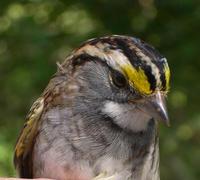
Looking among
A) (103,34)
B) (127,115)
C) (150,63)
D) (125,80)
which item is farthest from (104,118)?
(103,34)

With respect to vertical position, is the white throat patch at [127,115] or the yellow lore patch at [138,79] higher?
the yellow lore patch at [138,79]

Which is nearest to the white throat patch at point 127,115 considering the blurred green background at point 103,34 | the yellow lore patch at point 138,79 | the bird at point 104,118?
the bird at point 104,118

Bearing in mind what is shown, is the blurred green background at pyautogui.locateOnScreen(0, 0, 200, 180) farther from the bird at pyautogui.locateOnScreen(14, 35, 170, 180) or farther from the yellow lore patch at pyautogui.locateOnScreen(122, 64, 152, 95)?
the yellow lore patch at pyautogui.locateOnScreen(122, 64, 152, 95)

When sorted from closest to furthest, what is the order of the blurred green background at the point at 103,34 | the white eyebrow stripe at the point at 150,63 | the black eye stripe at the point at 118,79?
1. the white eyebrow stripe at the point at 150,63
2. the black eye stripe at the point at 118,79
3. the blurred green background at the point at 103,34

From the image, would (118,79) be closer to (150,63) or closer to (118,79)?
(118,79)

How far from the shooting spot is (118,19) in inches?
213

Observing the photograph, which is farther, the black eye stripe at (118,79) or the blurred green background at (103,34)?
the blurred green background at (103,34)

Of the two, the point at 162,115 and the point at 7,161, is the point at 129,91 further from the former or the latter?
the point at 7,161

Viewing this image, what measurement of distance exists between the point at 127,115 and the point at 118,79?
173 millimetres

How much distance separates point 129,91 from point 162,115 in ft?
0.62

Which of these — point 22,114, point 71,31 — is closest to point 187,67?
point 71,31

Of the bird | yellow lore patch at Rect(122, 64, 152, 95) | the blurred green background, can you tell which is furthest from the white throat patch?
the blurred green background

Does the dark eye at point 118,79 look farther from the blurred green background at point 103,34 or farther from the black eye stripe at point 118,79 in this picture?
the blurred green background at point 103,34

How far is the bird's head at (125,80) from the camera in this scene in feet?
10.8
